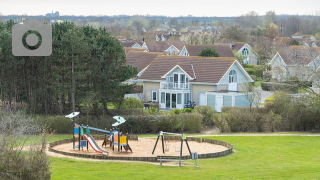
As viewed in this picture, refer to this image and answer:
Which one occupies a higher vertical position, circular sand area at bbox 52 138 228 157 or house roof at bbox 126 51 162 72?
house roof at bbox 126 51 162 72

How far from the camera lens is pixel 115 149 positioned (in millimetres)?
27828

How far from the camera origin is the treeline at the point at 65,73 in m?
39.6

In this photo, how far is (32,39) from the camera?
39.4 metres

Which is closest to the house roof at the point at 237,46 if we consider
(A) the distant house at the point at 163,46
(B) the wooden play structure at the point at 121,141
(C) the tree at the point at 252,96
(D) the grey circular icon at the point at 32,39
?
(A) the distant house at the point at 163,46

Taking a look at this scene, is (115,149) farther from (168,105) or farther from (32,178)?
(168,105)

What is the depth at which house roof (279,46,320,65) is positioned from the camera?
46.8 metres

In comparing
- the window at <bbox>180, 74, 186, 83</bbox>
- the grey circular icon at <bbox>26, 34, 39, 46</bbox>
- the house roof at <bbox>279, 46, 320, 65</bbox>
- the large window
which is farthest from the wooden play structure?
the large window

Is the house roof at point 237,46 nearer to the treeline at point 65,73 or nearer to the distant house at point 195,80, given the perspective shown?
the distant house at point 195,80

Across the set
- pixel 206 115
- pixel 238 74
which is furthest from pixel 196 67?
pixel 206 115

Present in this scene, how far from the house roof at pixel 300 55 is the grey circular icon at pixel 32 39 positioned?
804 inches

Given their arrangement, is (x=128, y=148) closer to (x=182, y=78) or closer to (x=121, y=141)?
(x=121, y=141)

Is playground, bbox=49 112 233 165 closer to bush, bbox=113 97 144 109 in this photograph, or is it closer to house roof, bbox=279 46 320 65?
bush, bbox=113 97 144 109

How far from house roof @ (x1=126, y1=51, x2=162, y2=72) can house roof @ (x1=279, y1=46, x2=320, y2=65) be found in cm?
1495

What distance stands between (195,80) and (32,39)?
17.3 metres
